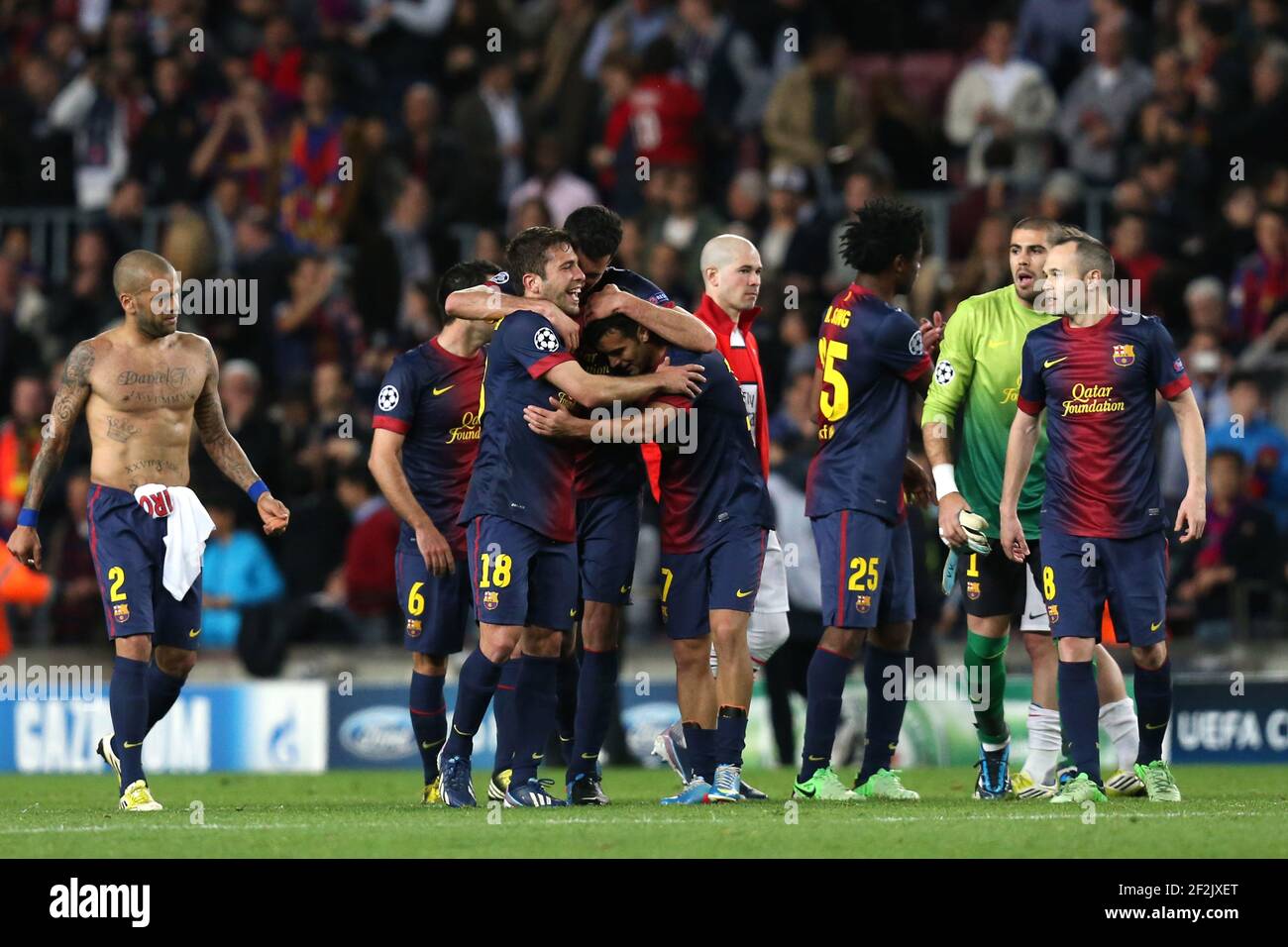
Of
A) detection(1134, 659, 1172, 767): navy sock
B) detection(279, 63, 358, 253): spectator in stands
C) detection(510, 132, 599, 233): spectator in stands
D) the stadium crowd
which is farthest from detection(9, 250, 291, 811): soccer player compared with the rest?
detection(279, 63, 358, 253): spectator in stands

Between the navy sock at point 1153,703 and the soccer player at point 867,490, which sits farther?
the soccer player at point 867,490

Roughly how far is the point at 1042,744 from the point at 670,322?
286 centimetres

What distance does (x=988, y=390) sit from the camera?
36.9 ft

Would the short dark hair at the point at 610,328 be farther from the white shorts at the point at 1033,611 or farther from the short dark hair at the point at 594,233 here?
the white shorts at the point at 1033,611

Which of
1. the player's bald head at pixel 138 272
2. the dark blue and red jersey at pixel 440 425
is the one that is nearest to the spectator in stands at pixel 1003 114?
the dark blue and red jersey at pixel 440 425

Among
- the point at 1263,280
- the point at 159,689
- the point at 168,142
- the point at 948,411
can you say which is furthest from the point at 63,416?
the point at 168,142

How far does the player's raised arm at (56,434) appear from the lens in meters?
10.8

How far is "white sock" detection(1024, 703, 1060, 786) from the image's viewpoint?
11117mm

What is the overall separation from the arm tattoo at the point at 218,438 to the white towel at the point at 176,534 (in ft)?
1.83

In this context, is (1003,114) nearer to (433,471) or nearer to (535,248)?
(433,471)

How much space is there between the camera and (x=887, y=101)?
20969 mm
